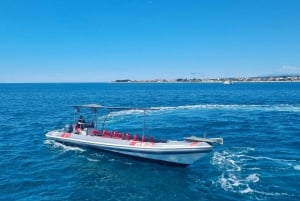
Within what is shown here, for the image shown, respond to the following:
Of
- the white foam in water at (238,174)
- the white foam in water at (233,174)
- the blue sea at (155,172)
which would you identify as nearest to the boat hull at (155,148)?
the blue sea at (155,172)

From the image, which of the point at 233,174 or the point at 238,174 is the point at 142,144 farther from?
the point at 238,174

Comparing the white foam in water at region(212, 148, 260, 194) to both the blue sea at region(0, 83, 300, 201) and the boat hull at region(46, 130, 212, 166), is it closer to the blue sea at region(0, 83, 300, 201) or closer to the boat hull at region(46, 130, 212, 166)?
the blue sea at region(0, 83, 300, 201)

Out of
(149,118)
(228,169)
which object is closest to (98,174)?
(228,169)

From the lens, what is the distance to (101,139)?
94.8ft

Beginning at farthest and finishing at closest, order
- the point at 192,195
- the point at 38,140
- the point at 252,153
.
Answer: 1. the point at 38,140
2. the point at 252,153
3. the point at 192,195

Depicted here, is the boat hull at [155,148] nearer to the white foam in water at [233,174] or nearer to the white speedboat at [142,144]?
→ the white speedboat at [142,144]

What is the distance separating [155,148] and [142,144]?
1.50m

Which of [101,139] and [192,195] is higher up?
[101,139]

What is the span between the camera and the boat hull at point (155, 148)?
24156 mm

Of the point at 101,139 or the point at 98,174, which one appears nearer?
the point at 98,174

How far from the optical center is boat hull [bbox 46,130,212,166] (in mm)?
24156

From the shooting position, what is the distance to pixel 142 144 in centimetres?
2633

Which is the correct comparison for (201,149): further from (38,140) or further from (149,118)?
(149,118)

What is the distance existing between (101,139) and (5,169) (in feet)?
27.7
